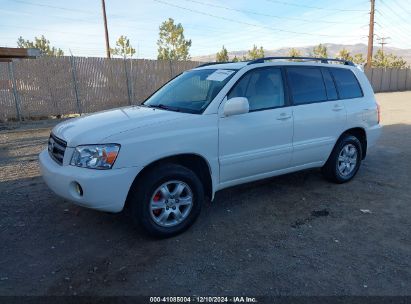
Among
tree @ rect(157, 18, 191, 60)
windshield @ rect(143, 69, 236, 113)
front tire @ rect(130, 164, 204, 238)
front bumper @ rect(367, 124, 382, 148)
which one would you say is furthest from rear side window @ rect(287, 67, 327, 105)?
tree @ rect(157, 18, 191, 60)

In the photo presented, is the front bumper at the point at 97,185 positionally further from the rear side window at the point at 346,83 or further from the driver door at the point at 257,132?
the rear side window at the point at 346,83

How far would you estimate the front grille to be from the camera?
3.59 meters

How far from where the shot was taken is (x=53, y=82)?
12.9 meters

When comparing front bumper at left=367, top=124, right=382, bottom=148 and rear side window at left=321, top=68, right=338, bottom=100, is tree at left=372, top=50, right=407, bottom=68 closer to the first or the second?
front bumper at left=367, top=124, right=382, bottom=148

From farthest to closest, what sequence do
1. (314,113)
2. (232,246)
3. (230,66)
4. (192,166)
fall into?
(314,113)
(230,66)
(192,166)
(232,246)

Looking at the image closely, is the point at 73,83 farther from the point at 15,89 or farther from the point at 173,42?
the point at 173,42

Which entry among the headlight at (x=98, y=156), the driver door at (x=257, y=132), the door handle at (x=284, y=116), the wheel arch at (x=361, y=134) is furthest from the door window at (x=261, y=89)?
the wheel arch at (x=361, y=134)

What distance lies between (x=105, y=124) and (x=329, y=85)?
3.26 meters

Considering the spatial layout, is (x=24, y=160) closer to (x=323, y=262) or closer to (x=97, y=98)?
(x=323, y=262)


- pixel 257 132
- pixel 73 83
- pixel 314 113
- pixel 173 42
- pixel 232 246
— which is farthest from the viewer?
pixel 173 42

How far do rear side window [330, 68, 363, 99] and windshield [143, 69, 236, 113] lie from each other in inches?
75.9

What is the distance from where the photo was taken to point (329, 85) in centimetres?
511

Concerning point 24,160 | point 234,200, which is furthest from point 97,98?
point 234,200

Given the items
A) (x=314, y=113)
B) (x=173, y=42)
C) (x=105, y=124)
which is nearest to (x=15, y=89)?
(x=105, y=124)
